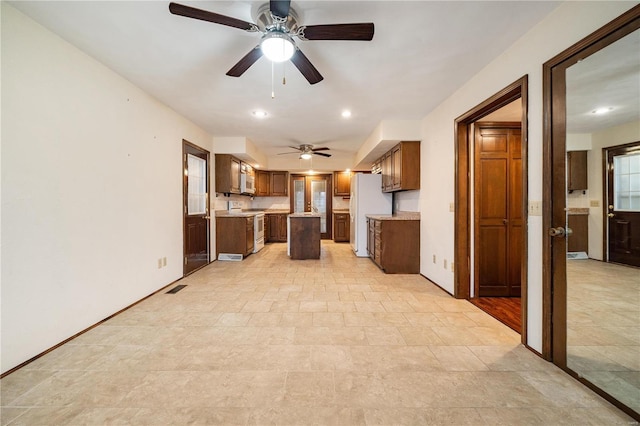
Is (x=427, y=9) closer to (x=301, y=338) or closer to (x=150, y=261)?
(x=301, y=338)

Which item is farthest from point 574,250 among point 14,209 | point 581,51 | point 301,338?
point 14,209

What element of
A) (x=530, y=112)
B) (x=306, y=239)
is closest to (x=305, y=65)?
(x=530, y=112)

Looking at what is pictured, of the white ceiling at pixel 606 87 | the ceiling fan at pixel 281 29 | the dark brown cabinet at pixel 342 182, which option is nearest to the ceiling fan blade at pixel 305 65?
the ceiling fan at pixel 281 29

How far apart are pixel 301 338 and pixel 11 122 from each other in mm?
2643

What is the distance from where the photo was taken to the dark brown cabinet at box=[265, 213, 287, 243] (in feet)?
25.0

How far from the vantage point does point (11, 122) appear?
1.70 metres

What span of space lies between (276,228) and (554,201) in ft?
22.0

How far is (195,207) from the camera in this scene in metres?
4.35

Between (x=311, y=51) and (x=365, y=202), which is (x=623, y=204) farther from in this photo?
(x=365, y=202)

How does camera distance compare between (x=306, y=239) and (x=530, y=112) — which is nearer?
(x=530, y=112)

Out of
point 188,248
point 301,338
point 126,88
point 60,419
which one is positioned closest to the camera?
point 60,419

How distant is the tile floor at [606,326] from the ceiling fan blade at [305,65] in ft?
7.94

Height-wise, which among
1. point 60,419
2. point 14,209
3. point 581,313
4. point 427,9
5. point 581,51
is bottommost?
point 60,419

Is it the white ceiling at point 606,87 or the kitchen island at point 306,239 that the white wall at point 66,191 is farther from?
the white ceiling at point 606,87
